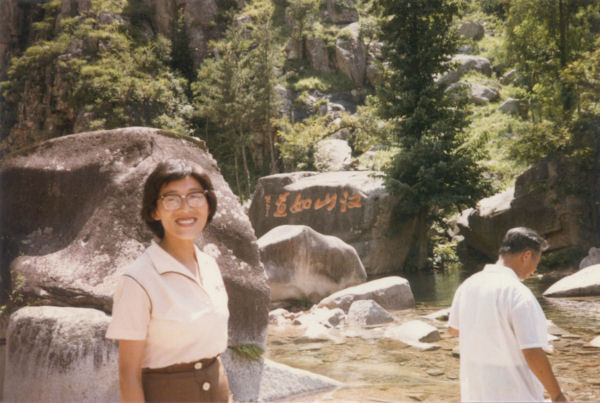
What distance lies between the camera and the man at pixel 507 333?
240cm

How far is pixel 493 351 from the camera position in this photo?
254 cm

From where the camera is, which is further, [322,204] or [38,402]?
[322,204]

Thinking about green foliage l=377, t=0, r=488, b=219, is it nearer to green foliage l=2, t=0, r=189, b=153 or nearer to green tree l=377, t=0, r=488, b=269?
green tree l=377, t=0, r=488, b=269

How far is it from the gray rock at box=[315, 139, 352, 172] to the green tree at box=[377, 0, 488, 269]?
7.98 metres

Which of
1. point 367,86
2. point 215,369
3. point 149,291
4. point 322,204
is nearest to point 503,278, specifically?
point 215,369

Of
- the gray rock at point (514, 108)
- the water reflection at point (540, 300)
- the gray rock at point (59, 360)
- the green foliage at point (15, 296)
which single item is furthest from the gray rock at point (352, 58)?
the gray rock at point (59, 360)

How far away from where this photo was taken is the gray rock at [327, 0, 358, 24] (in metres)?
35.6

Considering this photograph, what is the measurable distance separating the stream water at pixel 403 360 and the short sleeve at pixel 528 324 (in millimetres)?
2746

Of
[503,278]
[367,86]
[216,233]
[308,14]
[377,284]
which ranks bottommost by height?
[377,284]

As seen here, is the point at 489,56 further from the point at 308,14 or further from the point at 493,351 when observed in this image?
the point at 493,351

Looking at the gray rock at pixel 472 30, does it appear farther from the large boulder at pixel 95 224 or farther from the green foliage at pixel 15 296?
the green foliage at pixel 15 296

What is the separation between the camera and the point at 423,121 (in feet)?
53.9

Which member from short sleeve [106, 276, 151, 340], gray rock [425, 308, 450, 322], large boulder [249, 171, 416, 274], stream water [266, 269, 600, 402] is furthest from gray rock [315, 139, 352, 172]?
short sleeve [106, 276, 151, 340]

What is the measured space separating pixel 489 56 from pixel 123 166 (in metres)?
34.5
